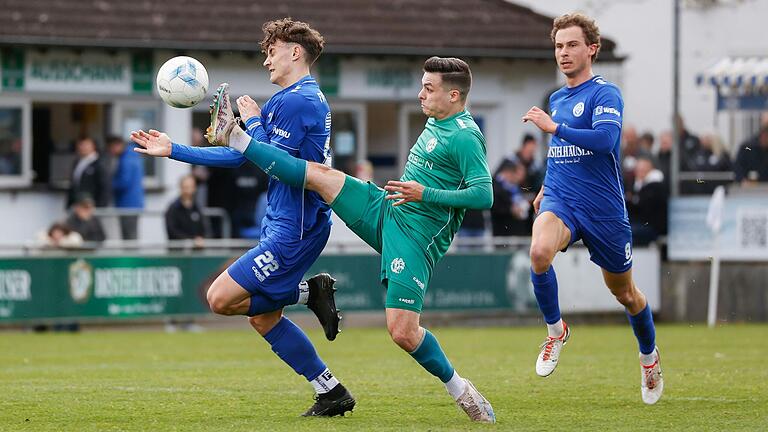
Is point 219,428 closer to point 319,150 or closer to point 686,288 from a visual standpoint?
point 319,150

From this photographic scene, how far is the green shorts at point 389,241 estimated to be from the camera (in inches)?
351

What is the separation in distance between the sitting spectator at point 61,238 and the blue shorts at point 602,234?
10082 mm

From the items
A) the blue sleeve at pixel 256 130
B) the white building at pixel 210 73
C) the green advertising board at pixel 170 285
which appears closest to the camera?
the blue sleeve at pixel 256 130

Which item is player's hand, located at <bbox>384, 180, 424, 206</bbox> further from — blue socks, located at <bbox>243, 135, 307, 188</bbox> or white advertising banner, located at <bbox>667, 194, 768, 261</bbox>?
white advertising banner, located at <bbox>667, 194, 768, 261</bbox>

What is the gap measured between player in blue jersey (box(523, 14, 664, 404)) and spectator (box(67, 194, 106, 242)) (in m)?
10.4

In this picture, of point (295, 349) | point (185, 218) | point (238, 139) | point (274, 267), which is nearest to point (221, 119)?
point (238, 139)

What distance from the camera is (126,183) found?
2141cm

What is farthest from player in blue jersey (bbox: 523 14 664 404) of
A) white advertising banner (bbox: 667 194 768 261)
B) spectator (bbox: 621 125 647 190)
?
spectator (bbox: 621 125 647 190)

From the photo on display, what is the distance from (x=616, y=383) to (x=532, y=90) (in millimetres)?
14031

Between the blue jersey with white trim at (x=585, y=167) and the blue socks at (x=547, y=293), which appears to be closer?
the blue jersey with white trim at (x=585, y=167)

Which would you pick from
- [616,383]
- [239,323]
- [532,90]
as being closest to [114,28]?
[239,323]

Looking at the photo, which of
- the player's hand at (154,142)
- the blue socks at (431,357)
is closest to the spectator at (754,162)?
the blue socks at (431,357)

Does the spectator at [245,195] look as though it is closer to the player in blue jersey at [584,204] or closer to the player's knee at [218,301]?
the player in blue jersey at [584,204]

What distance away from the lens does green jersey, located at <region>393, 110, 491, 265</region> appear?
8938 mm
